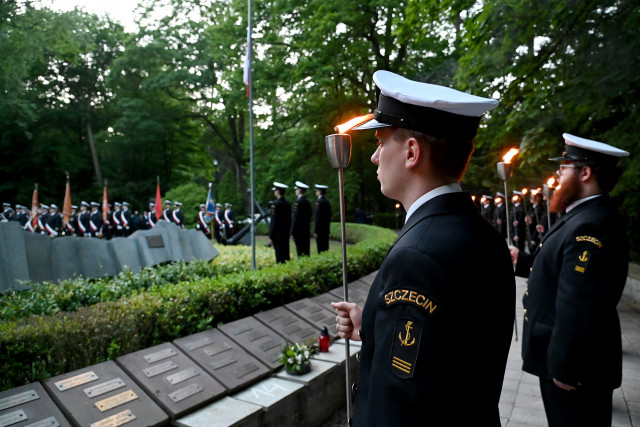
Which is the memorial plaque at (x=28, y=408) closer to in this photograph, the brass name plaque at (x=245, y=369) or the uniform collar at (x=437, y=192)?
the brass name plaque at (x=245, y=369)

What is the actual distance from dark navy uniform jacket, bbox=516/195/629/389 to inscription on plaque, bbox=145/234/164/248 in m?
8.77

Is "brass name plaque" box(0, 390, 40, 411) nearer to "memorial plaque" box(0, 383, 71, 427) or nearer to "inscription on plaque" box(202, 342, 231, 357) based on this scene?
"memorial plaque" box(0, 383, 71, 427)

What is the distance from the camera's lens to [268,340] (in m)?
4.68

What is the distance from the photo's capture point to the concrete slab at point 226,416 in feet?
10.5

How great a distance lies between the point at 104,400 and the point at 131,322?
0.95 meters

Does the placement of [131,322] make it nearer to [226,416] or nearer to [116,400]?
[116,400]

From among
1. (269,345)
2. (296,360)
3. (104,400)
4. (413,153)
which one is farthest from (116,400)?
(413,153)

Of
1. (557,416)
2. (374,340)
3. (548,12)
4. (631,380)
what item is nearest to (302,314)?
(557,416)

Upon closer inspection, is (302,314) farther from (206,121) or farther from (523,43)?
(206,121)

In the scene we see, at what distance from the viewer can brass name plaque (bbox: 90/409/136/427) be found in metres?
2.90

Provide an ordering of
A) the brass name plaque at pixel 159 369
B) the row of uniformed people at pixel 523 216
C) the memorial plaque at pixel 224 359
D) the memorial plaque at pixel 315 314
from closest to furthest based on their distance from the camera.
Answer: the brass name plaque at pixel 159 369
the memorial plaque at pixel 224 359
the memorial plaque at pixel 315 314
the row of uniformed people at pixel 523 216

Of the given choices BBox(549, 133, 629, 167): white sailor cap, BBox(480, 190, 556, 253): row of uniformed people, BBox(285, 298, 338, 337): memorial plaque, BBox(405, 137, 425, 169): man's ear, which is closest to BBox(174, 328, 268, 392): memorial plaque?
BBox(285, 298, 338, 337): memorial plaque

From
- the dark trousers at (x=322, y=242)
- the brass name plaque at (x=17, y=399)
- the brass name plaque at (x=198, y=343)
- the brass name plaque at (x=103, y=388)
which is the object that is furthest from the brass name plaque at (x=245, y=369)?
the dark trousers at (x=322, y=242)

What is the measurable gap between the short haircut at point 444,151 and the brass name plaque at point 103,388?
284 cm
